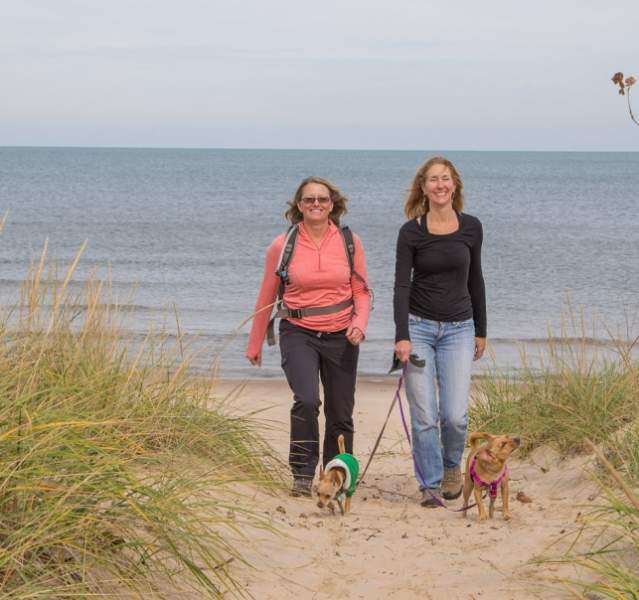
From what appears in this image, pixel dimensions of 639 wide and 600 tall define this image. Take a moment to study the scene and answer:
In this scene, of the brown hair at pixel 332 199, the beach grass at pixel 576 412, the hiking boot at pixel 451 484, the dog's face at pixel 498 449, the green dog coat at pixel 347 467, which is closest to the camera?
the dog's face at pixel 498 449

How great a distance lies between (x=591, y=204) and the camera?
61.9m

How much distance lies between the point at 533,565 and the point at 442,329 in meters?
1.71

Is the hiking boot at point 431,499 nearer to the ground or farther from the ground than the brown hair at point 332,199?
nearer to the ground

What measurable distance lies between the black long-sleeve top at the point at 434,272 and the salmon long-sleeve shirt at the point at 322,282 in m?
0.29

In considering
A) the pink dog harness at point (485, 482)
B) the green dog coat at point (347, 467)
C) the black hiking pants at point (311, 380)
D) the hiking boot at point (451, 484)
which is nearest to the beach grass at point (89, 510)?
the green dog coat at point (347, 467)

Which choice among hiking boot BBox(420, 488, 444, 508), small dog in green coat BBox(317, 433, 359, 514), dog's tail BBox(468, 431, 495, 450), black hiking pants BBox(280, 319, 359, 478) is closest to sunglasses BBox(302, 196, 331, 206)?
black hiking pants BBox(280, 319, 359, 478)

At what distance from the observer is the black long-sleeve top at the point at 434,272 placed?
589cm

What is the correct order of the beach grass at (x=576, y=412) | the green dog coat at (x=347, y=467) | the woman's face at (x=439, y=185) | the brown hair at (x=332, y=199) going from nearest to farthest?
the green dog coat at (x=347, y=467) → the beach grass at (x=576, y=412) → the woman's face at (x=439, y=185) → the brown hair at (x=332, y=199)

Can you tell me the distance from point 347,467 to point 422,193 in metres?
1.73

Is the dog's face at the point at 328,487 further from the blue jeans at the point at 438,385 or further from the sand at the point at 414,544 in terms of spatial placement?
the blue jeans at the point at 438,385

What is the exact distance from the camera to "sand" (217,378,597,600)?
4.41 meters

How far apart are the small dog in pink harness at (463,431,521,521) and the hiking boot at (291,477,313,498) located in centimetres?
98

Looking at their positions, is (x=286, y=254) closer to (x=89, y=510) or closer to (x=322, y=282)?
(x=322, y=282)

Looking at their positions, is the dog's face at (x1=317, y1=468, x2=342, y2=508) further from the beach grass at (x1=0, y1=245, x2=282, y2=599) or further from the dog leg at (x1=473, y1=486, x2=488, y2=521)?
the dog leg at (x1=473, y1=486, x2=488, y2=521)
